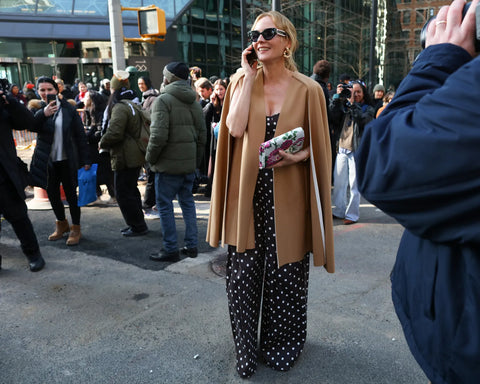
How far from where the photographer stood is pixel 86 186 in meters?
5.77

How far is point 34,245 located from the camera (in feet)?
15.0

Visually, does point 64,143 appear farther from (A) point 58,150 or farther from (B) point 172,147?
(B) point 172,147

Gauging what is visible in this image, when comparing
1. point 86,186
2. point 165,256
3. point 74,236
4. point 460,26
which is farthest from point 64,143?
point 460,26

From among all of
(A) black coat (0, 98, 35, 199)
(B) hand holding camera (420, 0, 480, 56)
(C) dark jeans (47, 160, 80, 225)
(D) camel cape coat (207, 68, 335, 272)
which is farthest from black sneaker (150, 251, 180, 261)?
(B) hand holding camera (420, 0, 480, 56)

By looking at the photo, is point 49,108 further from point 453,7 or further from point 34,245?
point 453,7

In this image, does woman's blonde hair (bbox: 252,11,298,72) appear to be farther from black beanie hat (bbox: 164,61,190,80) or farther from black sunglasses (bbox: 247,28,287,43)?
black beanie hat (bbox: 164,61,190,80)

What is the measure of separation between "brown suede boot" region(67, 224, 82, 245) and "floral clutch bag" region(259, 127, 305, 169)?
3571 millimetres

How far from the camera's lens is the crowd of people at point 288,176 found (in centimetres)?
103

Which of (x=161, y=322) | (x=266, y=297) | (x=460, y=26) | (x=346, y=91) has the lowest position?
(x=161, y=322)

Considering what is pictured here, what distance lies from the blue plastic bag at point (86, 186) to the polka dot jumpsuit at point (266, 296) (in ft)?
11.3

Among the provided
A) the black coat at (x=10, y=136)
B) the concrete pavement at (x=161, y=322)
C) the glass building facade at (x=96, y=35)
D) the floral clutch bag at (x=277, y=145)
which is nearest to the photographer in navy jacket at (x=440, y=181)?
the floral clutch bag at (x=277, y=145)

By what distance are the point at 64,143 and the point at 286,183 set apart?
11.5 ft

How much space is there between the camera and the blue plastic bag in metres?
5.71

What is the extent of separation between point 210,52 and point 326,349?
24095 millimetres
